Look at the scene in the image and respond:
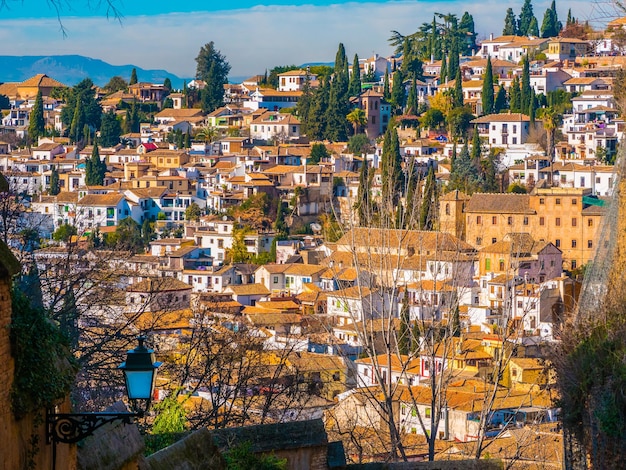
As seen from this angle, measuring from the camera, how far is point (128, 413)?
4.76m

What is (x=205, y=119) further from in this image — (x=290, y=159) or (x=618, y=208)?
(x=618, y=208)

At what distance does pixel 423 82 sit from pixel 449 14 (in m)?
15.2

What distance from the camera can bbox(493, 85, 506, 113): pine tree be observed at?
85.8 meters

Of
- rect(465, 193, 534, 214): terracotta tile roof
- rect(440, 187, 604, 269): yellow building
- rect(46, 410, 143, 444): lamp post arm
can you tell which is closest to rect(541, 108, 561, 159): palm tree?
rect(465, 193, 534, 214): terracotta tile roof

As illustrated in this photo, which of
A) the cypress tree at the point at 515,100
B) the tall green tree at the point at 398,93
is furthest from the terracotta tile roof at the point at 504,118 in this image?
the tall green tree at the point at 398,93

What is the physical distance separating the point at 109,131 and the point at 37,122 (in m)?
6.56

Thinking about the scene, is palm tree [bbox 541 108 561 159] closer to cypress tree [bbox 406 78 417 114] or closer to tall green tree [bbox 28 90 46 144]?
cypress tree [bbox 406 78 417 114]

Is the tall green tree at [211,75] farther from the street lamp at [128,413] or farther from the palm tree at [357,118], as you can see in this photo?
the street lamp at [128,413]

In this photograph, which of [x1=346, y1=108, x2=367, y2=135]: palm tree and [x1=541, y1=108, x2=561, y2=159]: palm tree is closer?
[x1=541, y1=108, x2=561, y2=159]: palm tree

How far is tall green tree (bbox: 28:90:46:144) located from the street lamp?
95.6 meters

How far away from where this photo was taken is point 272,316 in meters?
46.8

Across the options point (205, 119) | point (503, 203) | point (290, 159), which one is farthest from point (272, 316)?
point (205, 119)

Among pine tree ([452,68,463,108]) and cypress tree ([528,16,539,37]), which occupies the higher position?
cypress tree ([528,16,539,37])

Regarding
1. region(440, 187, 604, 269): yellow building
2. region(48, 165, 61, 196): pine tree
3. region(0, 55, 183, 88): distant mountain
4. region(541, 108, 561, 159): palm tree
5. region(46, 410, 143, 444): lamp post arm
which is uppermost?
region(0, 55, 183, 88): distant mountain
